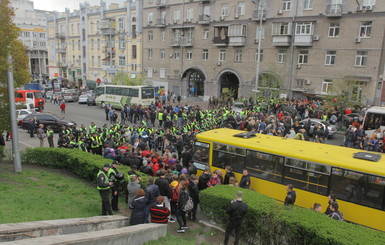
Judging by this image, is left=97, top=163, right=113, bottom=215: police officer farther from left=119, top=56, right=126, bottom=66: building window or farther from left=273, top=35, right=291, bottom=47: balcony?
left=119, top=56, right=126, bottom=66: building window

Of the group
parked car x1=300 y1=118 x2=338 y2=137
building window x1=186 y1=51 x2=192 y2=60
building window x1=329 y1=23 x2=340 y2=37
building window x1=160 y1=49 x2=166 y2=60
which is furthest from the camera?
building window x1=160 y1=49 x2=166 y2=60

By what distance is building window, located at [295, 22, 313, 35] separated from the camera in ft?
107

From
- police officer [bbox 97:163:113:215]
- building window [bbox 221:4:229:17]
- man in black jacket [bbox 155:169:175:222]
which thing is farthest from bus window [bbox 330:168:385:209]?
building window [bbox 221:4:229:17]

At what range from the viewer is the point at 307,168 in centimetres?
966

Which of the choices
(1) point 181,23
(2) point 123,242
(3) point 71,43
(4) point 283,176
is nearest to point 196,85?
(1) point 181,23

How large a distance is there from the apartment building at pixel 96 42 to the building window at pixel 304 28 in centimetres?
2462

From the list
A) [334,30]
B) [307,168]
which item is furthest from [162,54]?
[307,168]

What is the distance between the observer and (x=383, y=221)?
27.6 feet

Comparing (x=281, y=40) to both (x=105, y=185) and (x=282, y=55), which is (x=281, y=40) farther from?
(x=105, y=185)

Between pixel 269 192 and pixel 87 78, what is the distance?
189ft

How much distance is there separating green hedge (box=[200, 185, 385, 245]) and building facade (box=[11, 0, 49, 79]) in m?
85.4

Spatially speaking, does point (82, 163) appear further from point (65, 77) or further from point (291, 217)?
point (65, 77)

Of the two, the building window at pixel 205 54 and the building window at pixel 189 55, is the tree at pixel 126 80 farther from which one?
the building window at pixel 205 54

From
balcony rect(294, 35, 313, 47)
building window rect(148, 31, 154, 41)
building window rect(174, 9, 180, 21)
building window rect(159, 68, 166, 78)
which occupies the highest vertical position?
building window rect(174, 9, 180, 21)
